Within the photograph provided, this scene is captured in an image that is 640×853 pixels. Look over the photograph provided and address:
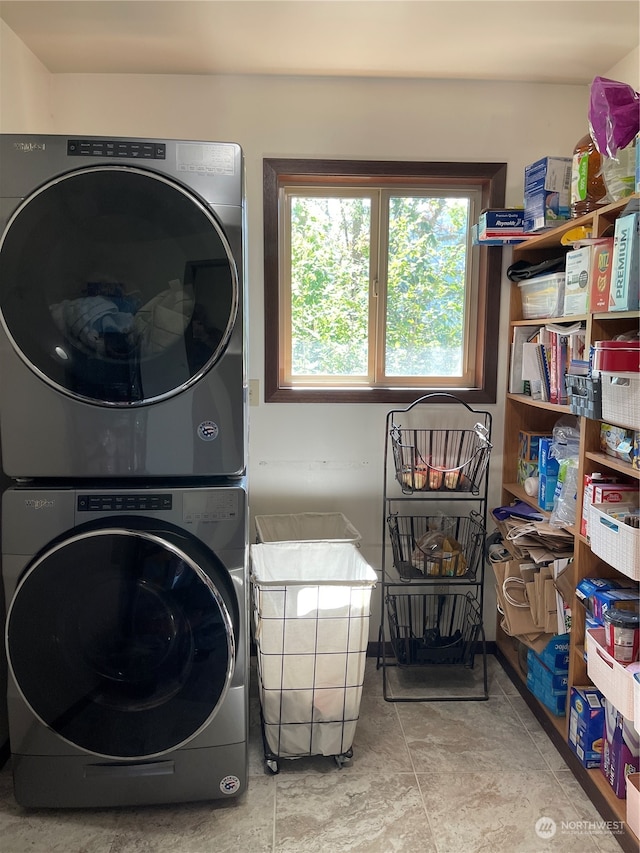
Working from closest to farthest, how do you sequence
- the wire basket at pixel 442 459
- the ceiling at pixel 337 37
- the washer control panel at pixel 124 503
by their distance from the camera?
the washer control panel at pixel 124 503
the ceiling at pixel 337 37
the wire basket at pixel 442 459

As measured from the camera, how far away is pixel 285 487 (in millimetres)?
2562

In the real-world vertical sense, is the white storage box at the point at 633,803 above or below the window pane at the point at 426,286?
below

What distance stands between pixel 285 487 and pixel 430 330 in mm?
870

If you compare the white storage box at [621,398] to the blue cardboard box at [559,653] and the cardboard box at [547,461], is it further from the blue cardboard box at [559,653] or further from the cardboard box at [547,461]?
the blue cardboard box at [559,653]

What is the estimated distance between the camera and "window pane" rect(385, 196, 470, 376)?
2533 millimetres

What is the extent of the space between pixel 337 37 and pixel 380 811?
2.34 m

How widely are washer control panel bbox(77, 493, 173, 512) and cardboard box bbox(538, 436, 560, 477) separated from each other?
125cm

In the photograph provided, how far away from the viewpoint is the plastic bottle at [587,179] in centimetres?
185

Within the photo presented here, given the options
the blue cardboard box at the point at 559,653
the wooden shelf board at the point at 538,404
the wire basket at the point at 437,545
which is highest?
the wooden shelf board at the point at 538,404

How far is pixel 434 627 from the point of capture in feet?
8.49

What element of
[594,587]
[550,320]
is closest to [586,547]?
[594,587]

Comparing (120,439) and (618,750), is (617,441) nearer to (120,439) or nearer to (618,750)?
(618,750)

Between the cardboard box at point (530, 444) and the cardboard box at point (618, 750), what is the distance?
2.90ft

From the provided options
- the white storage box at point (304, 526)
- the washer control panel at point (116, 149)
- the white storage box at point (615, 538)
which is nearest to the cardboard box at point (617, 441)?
the white storage box at point (615, 538)
